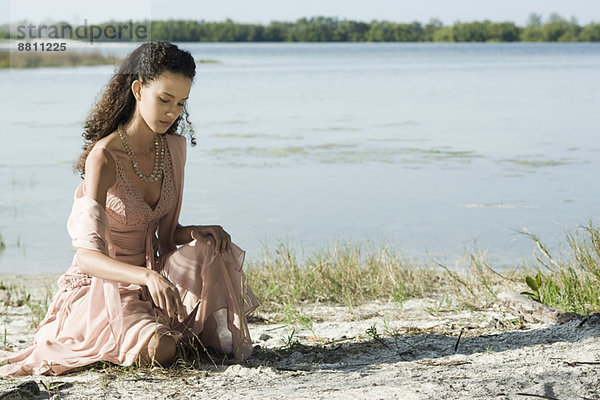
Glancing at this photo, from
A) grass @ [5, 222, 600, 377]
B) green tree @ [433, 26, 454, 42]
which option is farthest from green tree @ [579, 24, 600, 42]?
grass @ [5, 222, 600, 377]

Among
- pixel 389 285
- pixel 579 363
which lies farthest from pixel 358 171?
pixel 579 363

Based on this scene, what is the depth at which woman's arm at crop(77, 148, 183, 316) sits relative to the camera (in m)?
3.44

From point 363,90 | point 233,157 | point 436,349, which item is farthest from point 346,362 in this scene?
point 363,90

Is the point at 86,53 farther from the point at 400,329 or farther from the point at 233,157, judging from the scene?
Result: the point at 400,329

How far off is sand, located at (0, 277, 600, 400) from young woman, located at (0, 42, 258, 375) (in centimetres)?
13

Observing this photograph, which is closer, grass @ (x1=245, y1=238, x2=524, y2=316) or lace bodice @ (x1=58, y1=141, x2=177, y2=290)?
lace bodice @ (x1=58, y1=141, x2=177, y2=290)

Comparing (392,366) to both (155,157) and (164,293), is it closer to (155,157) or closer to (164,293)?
(164,293)

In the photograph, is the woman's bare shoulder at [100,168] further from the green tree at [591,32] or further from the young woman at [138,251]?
the green tree at [591,32]

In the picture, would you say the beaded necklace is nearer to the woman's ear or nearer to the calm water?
the woman's ear

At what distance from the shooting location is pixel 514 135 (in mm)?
15156

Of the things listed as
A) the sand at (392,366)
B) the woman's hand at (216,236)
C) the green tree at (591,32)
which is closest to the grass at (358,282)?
the sand at (392,366)

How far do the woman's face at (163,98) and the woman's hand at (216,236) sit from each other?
493 millimetres

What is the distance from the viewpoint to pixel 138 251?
13.3 ft

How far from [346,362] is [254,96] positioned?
2147 cm
